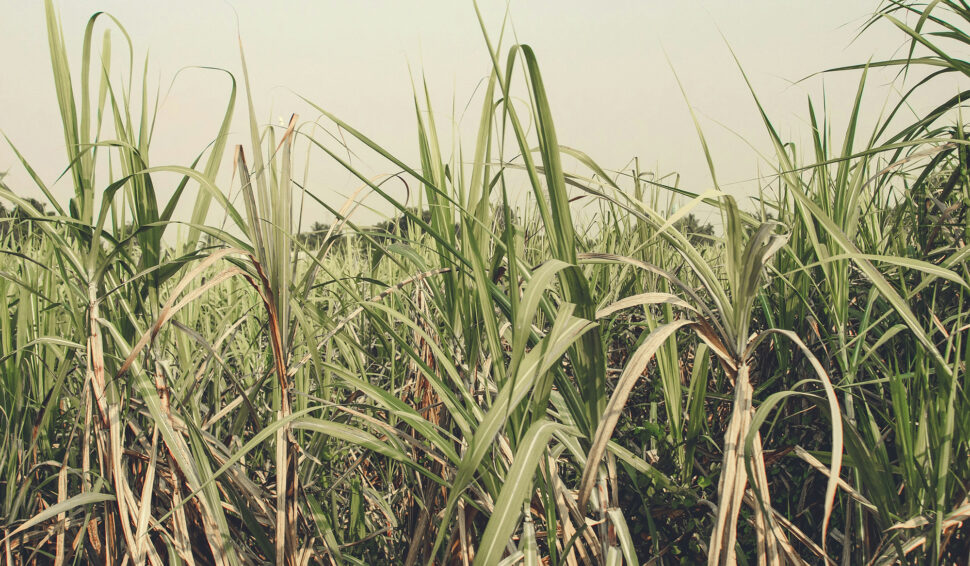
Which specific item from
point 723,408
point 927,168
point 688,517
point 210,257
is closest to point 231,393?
point 210,257

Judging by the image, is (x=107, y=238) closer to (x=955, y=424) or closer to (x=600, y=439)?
(x=600, y=439)

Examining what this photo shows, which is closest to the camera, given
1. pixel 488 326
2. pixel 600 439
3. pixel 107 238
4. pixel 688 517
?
pixel 600 439

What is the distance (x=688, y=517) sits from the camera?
1.15 metres

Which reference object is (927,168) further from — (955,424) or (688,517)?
(688,517)

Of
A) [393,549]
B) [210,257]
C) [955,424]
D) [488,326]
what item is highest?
[210,257]

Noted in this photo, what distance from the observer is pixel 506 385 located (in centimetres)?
69

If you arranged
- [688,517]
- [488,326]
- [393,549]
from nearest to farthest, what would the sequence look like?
[488,326]
[688,517]
[393,549]

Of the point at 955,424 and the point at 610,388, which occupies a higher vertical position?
the point at 955,424

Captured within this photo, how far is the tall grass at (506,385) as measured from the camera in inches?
31.4

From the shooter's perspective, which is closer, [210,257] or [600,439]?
[600,439]

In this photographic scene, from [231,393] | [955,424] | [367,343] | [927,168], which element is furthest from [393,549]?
[927,168]

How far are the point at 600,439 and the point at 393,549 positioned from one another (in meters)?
0.85

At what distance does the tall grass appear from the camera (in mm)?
797

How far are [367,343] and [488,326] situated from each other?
3.94 ft
